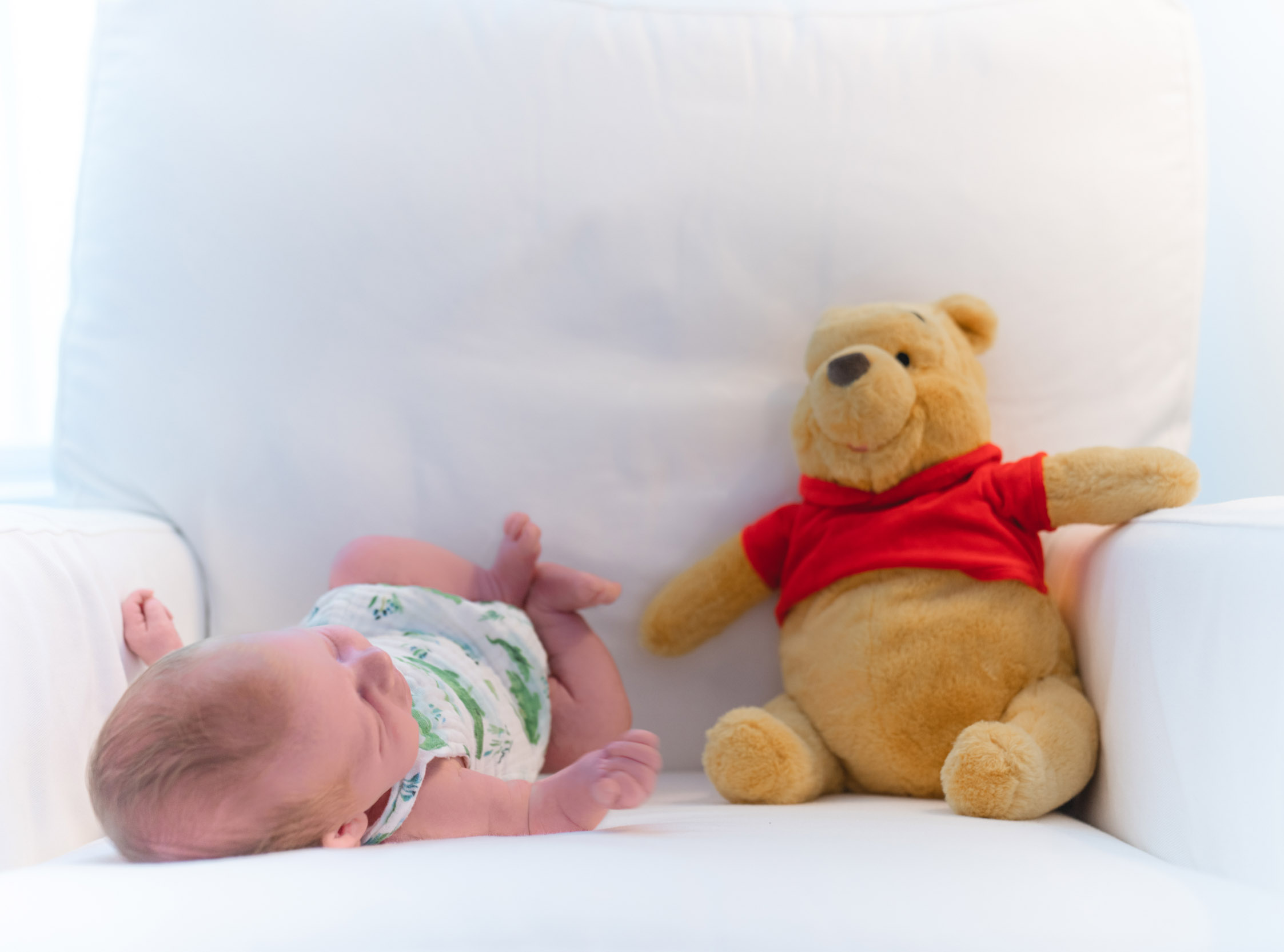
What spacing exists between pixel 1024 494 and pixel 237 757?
69cm

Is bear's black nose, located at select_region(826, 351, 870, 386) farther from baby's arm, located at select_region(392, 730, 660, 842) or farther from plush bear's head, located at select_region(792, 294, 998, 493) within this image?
baby's arm, located at select_region(392, 730, 660, 842)

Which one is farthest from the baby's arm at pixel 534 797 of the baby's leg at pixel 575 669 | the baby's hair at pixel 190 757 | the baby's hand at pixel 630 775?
the baby's leg at pixel 575 669

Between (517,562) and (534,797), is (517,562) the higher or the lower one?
the higher one

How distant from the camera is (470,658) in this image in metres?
0.95

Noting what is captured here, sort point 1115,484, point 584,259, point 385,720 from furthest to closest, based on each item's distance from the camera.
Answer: point 584,259 < point 1115,484 < point 385,720

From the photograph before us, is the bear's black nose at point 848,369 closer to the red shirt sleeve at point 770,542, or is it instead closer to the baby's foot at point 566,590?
the red shirt sleeve at point 770,542

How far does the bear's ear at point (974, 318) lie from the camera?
99cm

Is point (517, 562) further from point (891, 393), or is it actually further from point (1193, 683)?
point (1193, 683)

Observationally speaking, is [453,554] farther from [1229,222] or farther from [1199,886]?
[1229,222]

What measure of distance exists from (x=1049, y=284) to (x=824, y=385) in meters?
0.30

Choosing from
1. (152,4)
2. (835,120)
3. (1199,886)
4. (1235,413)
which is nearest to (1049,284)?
(835,120)

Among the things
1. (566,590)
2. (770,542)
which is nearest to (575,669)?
(566,590)

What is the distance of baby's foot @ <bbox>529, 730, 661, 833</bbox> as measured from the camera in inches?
26.5

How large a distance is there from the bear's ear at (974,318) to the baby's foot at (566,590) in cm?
44
